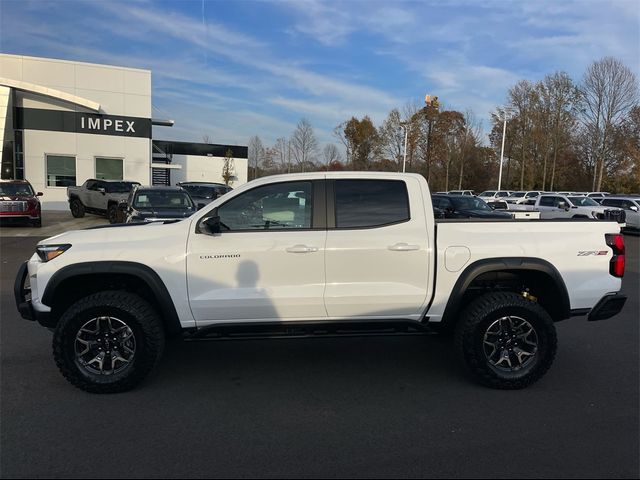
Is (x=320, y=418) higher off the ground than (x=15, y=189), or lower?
lower

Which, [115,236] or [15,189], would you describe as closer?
[115,236]

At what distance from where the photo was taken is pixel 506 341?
4.50 meters

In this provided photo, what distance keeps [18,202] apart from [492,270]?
17.4 m

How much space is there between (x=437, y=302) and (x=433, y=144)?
2008 inches

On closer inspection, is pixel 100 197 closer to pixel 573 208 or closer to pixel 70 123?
pixel 70 123

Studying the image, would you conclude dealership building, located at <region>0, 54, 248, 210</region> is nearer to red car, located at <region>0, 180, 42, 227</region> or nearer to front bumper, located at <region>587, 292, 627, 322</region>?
red car, located at <region>0, 180, 42, 227</region>

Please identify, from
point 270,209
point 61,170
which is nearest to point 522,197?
point 61,170

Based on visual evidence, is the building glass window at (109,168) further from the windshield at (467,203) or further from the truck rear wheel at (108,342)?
the truck rear wheel at (108,342)

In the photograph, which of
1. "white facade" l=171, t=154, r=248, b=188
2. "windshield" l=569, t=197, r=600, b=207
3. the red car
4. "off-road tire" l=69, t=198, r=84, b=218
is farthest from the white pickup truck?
"white facade" l=171, t=154, r=248, b=188

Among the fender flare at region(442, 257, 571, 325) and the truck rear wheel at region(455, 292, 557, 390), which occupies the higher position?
the fender flare at region(442, 257, 571, 325)

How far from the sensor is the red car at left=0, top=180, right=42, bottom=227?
56.0 ft

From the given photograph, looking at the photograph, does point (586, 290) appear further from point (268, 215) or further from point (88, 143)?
point (88, 143)

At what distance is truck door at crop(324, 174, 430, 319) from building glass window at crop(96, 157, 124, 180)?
87.9ft

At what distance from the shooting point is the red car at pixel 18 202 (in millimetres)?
17062
